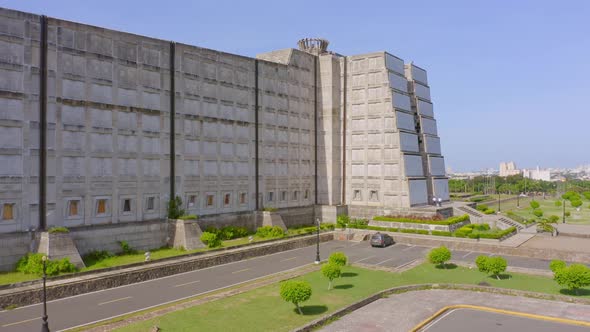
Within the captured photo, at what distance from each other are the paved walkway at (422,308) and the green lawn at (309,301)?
1.64 m

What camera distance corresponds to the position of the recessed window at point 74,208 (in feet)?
122

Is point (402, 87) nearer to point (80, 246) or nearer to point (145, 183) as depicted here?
point (145, 183)

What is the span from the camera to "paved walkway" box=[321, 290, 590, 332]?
81.5 ft

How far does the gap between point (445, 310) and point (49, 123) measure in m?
30.7

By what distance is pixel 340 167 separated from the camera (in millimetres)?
63500

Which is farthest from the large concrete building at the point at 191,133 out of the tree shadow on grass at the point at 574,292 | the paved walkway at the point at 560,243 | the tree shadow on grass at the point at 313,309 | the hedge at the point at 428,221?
the tree shadow on grass at the point at 574,292

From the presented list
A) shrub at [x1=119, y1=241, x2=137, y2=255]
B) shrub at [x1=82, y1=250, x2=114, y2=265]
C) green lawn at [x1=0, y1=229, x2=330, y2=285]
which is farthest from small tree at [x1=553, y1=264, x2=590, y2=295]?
shrub at [x1=82, y1=250, x2=114, y2=265]

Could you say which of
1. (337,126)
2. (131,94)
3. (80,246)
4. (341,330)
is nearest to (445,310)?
(341,330)

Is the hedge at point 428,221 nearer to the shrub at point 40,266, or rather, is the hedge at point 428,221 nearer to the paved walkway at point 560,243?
the paved walkway at point 560,243

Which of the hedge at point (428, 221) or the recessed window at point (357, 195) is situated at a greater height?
the recessed window at point (357, 195)

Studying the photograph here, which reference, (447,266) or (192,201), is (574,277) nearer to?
(447,266)

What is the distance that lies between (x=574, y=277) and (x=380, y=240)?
21284mm

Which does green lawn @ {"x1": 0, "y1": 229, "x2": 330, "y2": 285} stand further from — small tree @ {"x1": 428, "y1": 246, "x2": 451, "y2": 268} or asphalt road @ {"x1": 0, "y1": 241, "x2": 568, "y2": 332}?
small tree @ {"x1": 428, "y1": 246, "x2": 451, "y2": 268}

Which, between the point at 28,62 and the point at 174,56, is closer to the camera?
the point at 28,62
